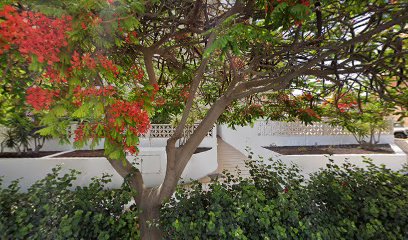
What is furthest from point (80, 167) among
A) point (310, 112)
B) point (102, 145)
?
point (310, 112)

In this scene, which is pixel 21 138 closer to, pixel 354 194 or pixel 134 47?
pixel 134 47

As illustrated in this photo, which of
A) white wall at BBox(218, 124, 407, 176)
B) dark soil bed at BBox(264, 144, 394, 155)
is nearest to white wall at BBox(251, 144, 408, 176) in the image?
white wall at BBox(218, 124, 407, 176)

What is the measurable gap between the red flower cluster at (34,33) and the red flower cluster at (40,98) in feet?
1.04

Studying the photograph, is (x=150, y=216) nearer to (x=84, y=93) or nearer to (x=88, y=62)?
(x=84, y=93)

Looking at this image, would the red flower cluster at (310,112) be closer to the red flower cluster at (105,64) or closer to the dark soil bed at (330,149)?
the red flower cluster at (105,64)

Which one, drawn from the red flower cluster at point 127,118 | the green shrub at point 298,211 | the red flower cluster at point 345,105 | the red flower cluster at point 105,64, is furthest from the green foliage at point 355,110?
the red flower cluster at point 105,64

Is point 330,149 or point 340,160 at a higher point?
point 330,149

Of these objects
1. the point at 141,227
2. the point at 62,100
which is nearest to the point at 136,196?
the point at 141,227

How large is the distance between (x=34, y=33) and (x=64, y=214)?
1.81 meters

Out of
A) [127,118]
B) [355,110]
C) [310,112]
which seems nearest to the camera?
[127,118]

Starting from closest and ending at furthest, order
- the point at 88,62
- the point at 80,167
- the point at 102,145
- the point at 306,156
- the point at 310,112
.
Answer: the point at 88,62
the point at 310,112
the point at 80,167
the point at 102,145
the point at 306,156

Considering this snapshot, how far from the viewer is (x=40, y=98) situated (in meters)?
1.80

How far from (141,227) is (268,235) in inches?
57.8

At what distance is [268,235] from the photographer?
213cm
